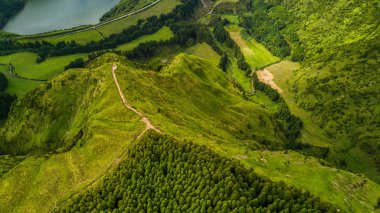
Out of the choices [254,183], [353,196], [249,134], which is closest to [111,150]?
[254,183]

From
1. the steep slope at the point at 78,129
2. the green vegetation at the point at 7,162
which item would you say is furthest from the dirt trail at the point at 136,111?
the green vegetation at the point at 7,162

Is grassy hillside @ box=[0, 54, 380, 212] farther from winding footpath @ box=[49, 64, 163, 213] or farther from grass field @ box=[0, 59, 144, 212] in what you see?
winding footpath @ box=[49, 64, 163, 213]

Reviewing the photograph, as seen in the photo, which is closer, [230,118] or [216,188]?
[216,188]

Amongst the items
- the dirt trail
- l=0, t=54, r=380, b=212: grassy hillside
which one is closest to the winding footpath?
the dirt trail

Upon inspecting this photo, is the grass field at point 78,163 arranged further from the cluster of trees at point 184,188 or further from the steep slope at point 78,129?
the cluster of trees at point 184,188

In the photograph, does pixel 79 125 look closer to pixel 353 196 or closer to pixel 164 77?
pixel 164 77
